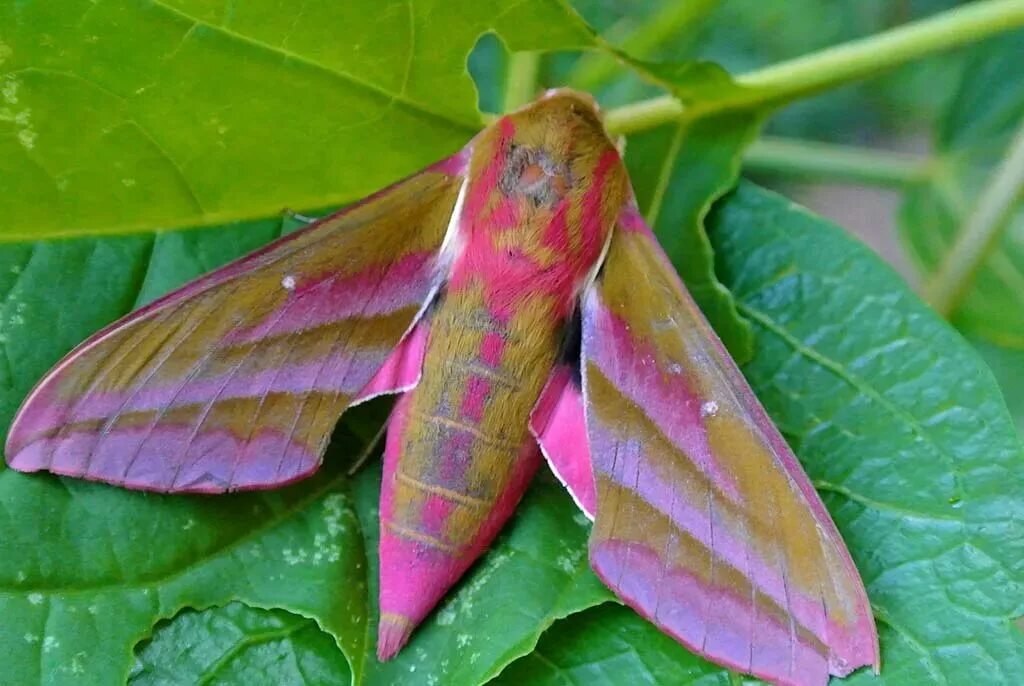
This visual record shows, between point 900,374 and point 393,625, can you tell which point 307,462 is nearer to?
point 393,625

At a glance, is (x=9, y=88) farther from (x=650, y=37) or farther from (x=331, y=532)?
(x=650, y=37)

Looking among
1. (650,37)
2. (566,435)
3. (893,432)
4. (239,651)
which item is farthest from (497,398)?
(650,37)

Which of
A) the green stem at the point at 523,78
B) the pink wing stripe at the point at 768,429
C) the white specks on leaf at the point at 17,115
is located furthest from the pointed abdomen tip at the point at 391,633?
the green stem at the point at 523,78

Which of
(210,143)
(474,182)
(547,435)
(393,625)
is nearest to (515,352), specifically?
(547,435)

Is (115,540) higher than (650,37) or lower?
lower

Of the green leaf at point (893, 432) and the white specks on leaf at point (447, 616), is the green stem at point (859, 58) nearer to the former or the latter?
the green leaf at point (893, 432)

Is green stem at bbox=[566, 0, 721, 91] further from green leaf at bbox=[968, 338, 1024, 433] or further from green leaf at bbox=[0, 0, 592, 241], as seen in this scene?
green leaf at bbox=[968, 338, 1024, 433]

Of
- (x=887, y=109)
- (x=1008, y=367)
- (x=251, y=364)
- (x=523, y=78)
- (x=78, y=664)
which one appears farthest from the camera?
(x=887, y=109)

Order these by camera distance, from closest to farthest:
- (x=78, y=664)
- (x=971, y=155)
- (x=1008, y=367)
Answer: (x=78, y=664) → (x=1008, y=367) → (x=971, y=155)
